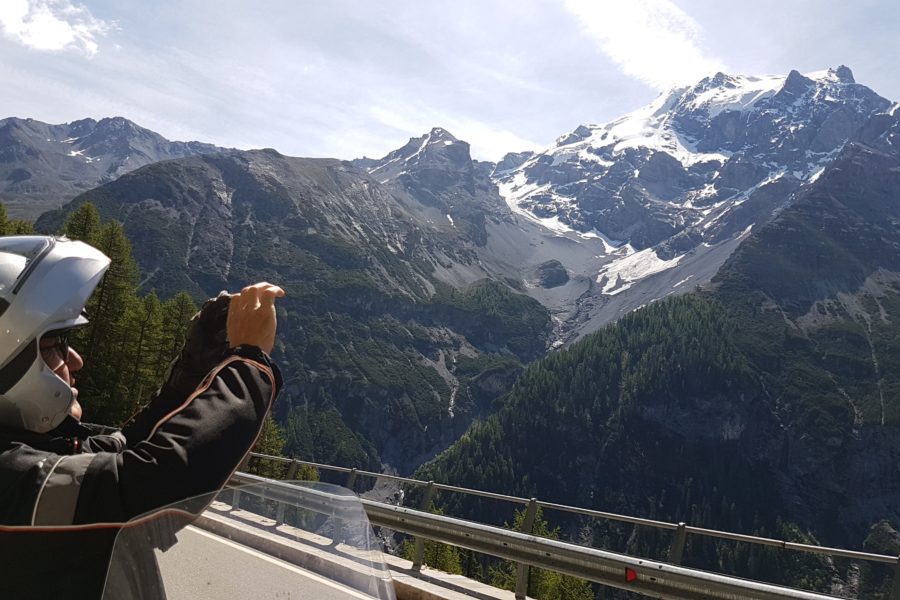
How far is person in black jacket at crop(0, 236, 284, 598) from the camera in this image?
67.2 inches

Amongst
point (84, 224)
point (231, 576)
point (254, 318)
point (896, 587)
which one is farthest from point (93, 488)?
point (84, 224)

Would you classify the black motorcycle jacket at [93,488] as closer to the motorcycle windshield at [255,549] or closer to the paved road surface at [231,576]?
the motorcycle windshield at [255,549]

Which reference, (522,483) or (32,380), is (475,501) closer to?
(522,483)

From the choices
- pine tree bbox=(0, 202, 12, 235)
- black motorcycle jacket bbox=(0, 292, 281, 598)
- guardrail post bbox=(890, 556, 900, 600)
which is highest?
pine tree bbox=(0, 202, 12, 235)

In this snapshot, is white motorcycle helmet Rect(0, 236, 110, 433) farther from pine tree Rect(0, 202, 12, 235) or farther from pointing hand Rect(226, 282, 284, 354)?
pine tree Rect(0, 202, 12, 235)

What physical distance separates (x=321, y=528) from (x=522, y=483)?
196 m

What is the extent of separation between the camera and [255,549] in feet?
5.80

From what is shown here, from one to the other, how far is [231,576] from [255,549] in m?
0.38

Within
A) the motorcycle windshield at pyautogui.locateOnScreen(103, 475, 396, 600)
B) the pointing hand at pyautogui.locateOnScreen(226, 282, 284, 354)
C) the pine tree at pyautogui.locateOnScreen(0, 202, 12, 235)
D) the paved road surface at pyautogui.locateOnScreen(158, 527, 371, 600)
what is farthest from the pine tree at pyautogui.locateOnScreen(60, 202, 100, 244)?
the paved road surface at pyautogui.locateOnScreen(158, 527, 371, 600)

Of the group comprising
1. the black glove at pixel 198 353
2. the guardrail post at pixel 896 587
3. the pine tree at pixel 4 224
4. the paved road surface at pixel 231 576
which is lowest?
the guardrail post at pixel 896 587

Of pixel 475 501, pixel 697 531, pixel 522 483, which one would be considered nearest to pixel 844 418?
pixel 522 483

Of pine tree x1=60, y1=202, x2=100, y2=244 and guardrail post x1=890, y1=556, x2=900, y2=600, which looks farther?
pine tree x1=60, y1=202, x2=100, y2=244

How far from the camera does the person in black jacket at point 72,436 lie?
1.71m

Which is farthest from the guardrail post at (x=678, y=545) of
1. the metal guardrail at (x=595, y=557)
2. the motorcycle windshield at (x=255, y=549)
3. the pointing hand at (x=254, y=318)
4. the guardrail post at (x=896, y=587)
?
the pointing hand at (x=254, y=318)
